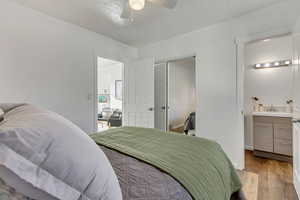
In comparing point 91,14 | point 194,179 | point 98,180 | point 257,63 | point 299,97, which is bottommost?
point 194,179

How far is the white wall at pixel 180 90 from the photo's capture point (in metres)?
4.99

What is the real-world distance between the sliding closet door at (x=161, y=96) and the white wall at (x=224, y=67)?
0.69m

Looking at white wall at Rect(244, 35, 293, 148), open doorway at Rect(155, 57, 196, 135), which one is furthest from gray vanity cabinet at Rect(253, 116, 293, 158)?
open doorway at Rect(155, 57, 196, 135)

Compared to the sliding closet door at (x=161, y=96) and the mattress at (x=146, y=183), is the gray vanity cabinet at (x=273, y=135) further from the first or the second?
the mattress at (x=146, y=183)

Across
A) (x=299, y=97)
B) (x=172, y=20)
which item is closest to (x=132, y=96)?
(x=172, y=20)

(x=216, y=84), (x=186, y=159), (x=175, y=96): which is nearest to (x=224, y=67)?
(x=216, y=84)

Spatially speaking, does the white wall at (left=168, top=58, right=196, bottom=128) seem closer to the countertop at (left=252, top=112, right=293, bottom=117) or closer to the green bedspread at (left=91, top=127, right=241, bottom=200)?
the countertop at (left=252, top=112, right=293, bottom=117)

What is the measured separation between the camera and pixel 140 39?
345cm

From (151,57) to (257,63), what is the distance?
2.42 meters

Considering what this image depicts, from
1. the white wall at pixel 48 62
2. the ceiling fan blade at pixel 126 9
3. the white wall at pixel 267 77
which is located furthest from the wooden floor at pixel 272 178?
the white wall at pixel 48 62

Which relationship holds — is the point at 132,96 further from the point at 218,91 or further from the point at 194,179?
the point at 194,179

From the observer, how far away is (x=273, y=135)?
116 inches

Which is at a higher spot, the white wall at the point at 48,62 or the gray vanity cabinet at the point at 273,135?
the white wall at the point at 48,62

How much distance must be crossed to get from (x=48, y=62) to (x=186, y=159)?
251 cm
